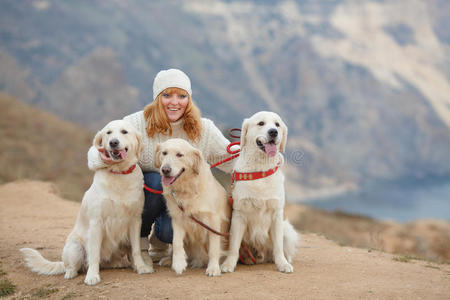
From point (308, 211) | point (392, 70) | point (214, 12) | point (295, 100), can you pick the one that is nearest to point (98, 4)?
point (214, 12)

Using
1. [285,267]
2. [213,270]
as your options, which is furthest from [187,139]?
[285,267]

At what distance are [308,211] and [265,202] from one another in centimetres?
1542

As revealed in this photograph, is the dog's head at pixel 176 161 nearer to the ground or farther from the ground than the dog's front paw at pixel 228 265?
farther from the ground

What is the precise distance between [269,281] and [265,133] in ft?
4.66

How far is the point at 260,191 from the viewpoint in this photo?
4031mm

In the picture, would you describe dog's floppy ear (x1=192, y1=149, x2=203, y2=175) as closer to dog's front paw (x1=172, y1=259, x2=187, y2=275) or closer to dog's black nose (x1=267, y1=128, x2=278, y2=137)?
dog's black nose (x1=267, y1=128, x2=278, y2=137)

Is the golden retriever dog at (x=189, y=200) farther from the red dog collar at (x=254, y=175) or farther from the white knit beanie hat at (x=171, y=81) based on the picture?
the white knit beanie hat at (x=171, y=81)

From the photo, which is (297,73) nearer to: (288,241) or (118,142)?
(288,241)

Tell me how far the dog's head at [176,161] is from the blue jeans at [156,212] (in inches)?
Answer: 18.2

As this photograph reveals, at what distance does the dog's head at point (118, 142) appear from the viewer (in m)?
3.90

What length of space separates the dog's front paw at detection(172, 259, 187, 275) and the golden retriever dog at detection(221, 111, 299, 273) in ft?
1.31

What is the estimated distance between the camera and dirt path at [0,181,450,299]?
3.50m

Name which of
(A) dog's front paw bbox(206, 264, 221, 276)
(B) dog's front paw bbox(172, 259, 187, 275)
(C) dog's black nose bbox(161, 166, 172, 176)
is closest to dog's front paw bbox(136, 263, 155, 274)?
(B) dog's front paw bbox(172, 259, 187, 275)

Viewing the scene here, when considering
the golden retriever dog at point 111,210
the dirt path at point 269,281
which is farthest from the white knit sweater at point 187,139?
the dirt path at point 269,281
